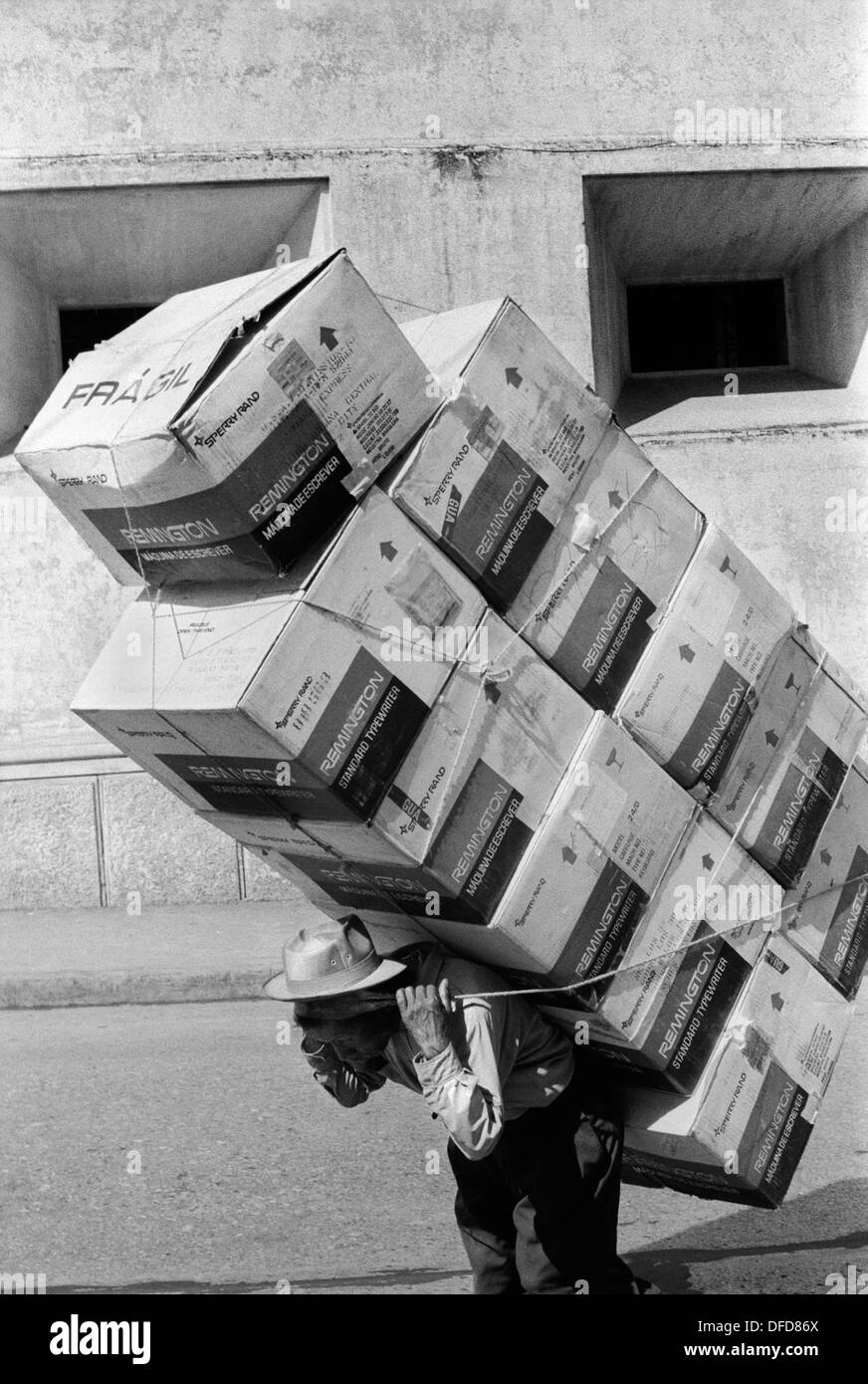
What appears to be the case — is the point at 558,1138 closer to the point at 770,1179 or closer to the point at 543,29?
the point at 770,1179

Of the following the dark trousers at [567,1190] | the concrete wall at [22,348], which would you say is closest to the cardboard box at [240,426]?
the dark trousers at [567,1190]

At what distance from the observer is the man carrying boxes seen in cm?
349

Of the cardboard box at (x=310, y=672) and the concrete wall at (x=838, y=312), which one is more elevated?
the cardboard box at (x=310, y=672)

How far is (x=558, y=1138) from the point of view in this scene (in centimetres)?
388

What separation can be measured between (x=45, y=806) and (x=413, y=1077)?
6.76 meters

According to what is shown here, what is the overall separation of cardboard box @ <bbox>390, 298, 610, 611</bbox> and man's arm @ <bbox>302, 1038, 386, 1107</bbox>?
1180 mm

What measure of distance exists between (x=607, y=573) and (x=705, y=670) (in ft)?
1.20

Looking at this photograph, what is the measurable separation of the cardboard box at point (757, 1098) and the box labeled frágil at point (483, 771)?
0.79m

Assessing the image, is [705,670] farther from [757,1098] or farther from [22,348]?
[22,348]

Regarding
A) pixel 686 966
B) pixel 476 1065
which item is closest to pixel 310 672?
pixel 476 1065

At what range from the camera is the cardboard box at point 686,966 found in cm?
379

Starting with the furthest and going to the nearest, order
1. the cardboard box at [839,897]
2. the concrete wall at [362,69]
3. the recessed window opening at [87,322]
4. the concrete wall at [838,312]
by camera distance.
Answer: the recessed window opening at [87,322] < the concrete wall at [838,312] < the concrete wall at [362,69] < the cardboard box at [839,897]

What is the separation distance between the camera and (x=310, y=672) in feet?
11.0

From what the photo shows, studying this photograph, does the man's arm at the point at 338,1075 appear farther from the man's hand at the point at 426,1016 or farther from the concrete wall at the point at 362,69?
the concrete wall at the point at 362,69
